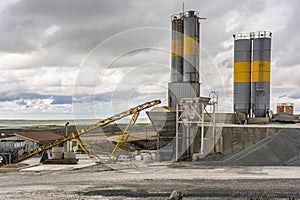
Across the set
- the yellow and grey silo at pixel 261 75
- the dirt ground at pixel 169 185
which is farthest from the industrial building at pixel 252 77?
the dirt ground at pixel 169 185

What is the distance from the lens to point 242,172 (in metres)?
21.2

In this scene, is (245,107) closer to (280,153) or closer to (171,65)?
(171,65)

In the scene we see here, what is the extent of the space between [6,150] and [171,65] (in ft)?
57.2

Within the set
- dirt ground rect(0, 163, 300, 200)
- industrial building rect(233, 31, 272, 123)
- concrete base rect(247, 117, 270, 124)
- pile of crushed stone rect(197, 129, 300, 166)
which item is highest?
industrial building rect(233, 31, 272, 123)

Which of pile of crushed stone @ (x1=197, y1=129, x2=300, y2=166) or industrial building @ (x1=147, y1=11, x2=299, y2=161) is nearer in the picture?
pile of crushed stone @ (x1=197, y1=129, x2=300, y2=166)

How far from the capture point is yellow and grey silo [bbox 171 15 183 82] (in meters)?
34.8

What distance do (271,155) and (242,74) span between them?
54.5ft

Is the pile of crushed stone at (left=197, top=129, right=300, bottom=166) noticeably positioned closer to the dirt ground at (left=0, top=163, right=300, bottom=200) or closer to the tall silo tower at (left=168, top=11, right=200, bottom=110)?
the dirt ground at (left=0, top=163, right=300, bottom=200)

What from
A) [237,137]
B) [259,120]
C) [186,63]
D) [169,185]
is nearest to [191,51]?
[186,63]

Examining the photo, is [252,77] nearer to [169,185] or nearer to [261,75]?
[261,75]

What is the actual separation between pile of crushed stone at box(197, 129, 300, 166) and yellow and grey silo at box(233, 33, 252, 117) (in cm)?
1276

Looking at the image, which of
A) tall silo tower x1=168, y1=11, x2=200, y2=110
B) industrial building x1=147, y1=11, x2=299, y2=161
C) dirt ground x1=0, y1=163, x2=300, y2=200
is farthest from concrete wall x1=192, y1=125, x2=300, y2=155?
dirt ground x1=0, y1=163, x2=300, y2=200

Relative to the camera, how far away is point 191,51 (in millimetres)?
33750

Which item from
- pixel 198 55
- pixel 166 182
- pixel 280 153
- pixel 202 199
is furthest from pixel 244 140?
pixel 202 199
